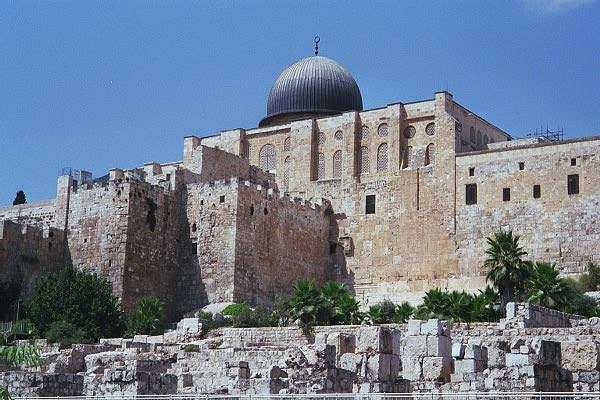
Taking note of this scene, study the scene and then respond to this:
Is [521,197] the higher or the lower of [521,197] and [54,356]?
the higher

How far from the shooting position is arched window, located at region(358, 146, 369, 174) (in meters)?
55.5

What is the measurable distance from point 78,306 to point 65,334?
2.59 meters

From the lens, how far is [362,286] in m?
52.8

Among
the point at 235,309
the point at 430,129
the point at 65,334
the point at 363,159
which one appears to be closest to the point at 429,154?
the point at 430,129

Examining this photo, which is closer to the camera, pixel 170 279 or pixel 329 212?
pixel 170 279

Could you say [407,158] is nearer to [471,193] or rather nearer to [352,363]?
[471,193]

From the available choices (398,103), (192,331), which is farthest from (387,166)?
(192,331)

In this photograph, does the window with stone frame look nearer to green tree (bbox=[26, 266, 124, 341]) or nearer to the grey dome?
the grey dome

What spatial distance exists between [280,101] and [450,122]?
10195mm

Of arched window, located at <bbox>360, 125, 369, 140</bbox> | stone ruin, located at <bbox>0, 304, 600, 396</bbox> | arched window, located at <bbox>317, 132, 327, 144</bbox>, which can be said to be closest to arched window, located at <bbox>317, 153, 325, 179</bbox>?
arched window, located at <bbox>317, 132, 327, 144</bbox>

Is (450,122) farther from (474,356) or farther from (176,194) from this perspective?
(474,356)

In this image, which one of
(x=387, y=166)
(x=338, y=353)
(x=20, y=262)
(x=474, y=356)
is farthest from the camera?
(x=387, y=166)

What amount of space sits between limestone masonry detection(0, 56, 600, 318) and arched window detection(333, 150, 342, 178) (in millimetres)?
68

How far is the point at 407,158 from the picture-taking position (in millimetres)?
54562
